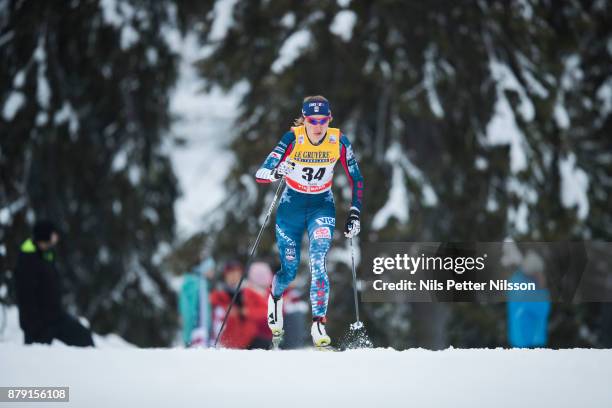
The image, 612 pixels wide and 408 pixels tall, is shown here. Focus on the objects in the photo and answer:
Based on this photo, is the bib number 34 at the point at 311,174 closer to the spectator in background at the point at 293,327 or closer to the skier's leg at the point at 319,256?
the skier's leg at the point at 319,256

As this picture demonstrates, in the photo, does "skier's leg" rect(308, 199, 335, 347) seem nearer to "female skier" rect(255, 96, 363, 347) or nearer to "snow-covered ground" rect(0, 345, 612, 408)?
"female skier" rect(255, 96, 363, 347)

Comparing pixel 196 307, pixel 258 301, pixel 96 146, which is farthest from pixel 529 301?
pixel 96 146

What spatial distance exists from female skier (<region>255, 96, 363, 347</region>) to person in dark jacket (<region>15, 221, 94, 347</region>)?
2442 mm

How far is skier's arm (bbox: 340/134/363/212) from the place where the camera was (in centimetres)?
486

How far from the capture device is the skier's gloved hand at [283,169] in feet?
15.4

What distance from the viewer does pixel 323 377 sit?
461cm

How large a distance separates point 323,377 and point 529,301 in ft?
5.19

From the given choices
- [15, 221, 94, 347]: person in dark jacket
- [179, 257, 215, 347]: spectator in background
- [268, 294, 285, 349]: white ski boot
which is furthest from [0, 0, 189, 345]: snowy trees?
[268, 294, 285, 349]: white ski boot

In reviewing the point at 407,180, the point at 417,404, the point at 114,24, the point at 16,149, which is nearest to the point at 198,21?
the point at 114,24

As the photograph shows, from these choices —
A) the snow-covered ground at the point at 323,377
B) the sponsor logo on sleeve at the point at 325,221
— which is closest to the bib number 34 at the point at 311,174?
the sponsor logo on sleeve at the point at 325,221

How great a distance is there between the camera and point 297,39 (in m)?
10.3

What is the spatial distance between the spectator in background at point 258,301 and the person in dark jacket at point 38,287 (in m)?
1.44

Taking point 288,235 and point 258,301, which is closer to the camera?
point 288,235

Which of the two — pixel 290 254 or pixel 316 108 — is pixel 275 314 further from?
pixel 316 108
